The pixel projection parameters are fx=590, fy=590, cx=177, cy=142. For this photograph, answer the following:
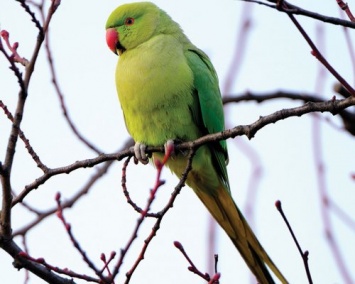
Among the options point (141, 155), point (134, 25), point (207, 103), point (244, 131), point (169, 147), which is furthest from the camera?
point (134, 25)

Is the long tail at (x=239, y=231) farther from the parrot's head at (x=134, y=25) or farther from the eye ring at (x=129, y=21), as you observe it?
the eye ring at (x=129, y=21)

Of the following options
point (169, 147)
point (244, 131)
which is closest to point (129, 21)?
point (169, 147)

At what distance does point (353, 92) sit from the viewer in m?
1.73

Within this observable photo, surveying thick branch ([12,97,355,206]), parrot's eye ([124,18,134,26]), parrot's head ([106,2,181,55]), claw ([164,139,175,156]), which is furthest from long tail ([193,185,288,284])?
parrot's eye ([124,18,134,26])

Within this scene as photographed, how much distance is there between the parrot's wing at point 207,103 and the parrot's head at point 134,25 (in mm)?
382

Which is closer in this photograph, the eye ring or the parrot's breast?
the parrot's breast

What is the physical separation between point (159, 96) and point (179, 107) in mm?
146

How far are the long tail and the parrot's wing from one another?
0.42 ft

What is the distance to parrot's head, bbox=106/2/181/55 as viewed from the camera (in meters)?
4.17

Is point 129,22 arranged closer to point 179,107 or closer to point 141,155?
point 179,107

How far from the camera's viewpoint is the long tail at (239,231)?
312 centimetres

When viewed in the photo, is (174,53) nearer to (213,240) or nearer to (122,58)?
(122,58)

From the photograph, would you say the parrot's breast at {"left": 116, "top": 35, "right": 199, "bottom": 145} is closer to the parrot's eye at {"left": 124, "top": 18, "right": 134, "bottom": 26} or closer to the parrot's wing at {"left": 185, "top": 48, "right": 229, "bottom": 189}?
the parrot's wing at {"left": 185, "top": 48, "right": 229, "bottom": 189}

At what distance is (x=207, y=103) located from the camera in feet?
12.4
